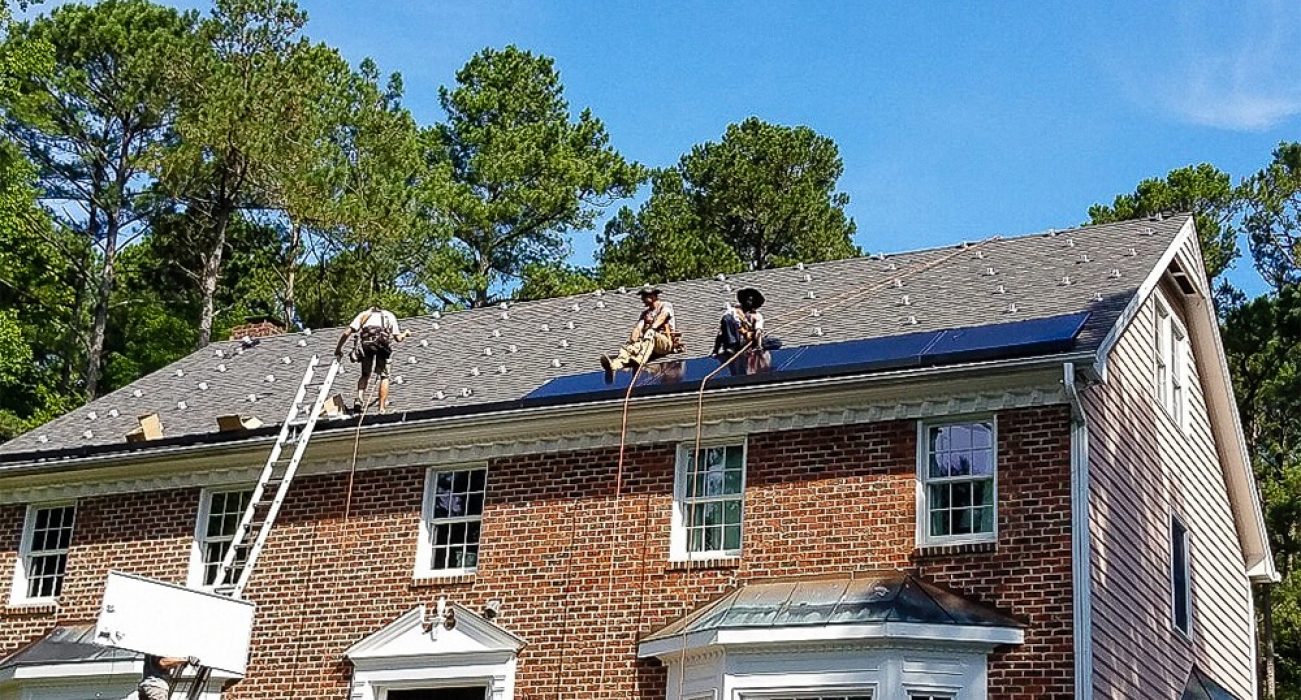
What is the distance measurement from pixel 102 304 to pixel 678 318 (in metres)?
22.3

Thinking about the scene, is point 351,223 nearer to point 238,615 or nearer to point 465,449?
point 465,449

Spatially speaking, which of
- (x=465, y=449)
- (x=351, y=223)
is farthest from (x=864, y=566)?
(x=351, y=223)

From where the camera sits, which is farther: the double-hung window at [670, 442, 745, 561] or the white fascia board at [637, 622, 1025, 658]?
the double-hung window at [670, 442, 745, 561]

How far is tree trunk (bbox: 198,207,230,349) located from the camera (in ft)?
128

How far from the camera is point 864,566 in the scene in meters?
16.7

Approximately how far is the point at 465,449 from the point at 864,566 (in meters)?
5.20

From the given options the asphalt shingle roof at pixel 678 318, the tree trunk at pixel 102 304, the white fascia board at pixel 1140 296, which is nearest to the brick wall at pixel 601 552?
the white fascia board at pixel 1140 296

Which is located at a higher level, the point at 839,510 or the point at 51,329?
the point at 51,329

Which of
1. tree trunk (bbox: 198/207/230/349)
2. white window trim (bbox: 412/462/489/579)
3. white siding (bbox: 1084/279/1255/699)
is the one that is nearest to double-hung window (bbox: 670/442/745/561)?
white window trim (bbox: 412/462/489/579)

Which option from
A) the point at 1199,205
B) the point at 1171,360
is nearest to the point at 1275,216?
the point at 1199,205

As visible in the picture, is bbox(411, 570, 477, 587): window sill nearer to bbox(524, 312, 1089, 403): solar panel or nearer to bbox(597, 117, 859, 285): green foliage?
bbox(524, 312, 1089, 403): solar panel

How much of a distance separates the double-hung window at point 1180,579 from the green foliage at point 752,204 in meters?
24.5

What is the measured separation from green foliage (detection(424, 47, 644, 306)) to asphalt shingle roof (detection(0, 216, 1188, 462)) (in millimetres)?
17037

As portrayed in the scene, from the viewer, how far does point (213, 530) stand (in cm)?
2098
